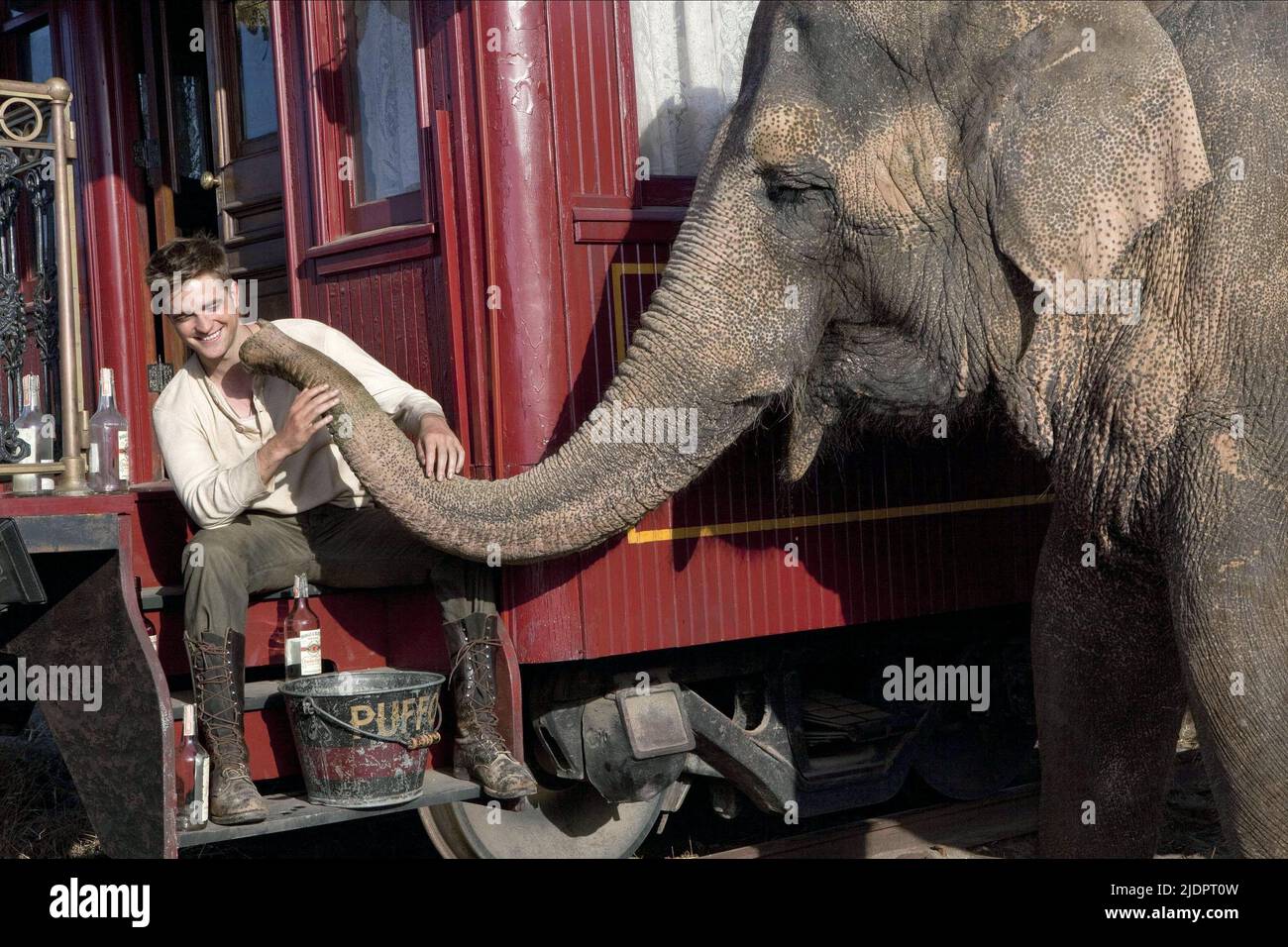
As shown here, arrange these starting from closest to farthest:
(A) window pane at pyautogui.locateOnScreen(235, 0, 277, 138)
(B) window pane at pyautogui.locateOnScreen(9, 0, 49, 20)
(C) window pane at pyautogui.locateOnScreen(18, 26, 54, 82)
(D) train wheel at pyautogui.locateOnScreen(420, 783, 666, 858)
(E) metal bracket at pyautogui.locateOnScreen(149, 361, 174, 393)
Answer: (D) train wheel at pyautogui.locateOnScreen(420, 783, 666, 858), (A) window pane at pyautogui.locateOnScreen(235, 0, 277, 138), (E) metal bracket at pyautogui.locateOnScreen(149, 361, 174, 393), (B) window pane at pyautogui.locateOnScreen(9, 0, 49, 20), (C) window pane at pyautogui.locateOnScreen(18, 26, 54, 82)

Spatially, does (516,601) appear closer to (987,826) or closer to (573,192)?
(573,192)

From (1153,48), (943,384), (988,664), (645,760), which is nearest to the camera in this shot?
(1153,48)

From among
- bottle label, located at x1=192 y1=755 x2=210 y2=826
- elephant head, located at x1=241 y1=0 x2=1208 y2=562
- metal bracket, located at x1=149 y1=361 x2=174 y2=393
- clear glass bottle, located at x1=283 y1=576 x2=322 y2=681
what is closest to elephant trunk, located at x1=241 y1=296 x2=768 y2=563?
elephant head, located at x1=241 y1=0 x2=1208 y2=562

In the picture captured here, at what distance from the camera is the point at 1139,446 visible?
3.75 m

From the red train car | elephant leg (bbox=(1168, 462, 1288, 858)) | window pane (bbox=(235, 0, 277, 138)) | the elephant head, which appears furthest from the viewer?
window pane (bbox=(235, 0, 277, 138))

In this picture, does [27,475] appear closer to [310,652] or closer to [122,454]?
[122,454]

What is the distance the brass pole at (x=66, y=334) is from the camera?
432 centimetres

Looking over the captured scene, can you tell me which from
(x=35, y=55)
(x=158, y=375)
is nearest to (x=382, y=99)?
(x=158, y=375)

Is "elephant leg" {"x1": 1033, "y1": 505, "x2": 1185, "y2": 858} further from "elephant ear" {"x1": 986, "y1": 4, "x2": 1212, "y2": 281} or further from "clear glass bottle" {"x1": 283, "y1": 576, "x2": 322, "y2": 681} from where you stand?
"clear glass bottle" {"x1": 283, "y1": 576, "x2": 322, "y2": 681}

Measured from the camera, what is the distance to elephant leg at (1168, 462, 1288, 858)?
11.6ft

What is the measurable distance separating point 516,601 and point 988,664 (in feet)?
7.63

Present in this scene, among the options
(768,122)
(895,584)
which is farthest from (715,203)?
(895,584)

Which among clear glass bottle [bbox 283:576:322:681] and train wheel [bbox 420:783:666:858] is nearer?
clear glass bottle [bbox 283:576:322:681]

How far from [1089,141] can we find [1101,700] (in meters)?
1.74
